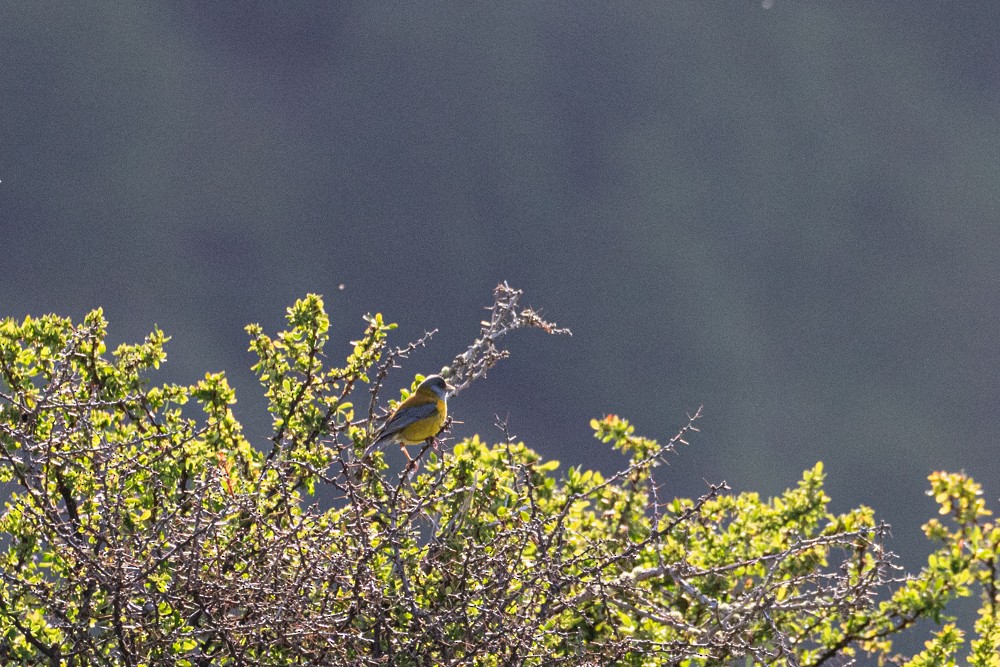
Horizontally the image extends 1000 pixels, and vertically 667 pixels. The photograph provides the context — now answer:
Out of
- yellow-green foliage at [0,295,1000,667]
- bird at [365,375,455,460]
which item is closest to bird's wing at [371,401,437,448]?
bird at [365,375,455,460]

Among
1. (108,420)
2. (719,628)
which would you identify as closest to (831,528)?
(719,628)

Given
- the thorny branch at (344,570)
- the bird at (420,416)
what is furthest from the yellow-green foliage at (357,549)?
the bird at (420,416)

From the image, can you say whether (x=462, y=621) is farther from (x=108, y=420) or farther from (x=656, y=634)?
(x=108, y=420)

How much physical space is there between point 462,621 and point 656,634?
0.84 meters

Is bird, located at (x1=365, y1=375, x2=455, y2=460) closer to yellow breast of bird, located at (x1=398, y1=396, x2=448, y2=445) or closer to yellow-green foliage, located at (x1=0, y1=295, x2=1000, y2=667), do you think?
yellow breast of bird, located at (x1=398, y1=396, x2=448, y2=445)

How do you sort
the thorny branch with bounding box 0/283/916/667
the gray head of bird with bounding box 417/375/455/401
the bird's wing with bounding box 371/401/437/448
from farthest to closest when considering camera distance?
the gray head of bird with bounding box 417/375/455/401, the bird's wing with bounding box 371/401/437/448, the thorny branch with bounding box 0/283/916/667

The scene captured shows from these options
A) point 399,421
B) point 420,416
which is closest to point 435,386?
point 420,416

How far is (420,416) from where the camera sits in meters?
7.01

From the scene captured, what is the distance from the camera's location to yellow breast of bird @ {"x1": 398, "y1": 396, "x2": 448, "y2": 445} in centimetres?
703

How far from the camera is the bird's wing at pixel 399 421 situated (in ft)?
21.8

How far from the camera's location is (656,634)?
5.13 m

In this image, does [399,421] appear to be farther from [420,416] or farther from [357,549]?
[357,549]

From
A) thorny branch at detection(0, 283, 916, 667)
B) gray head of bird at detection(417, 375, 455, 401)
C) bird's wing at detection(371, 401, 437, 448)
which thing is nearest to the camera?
thorny branch at detection(0, 283, 916, 667)

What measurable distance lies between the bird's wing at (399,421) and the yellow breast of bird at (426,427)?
7 centimetres
